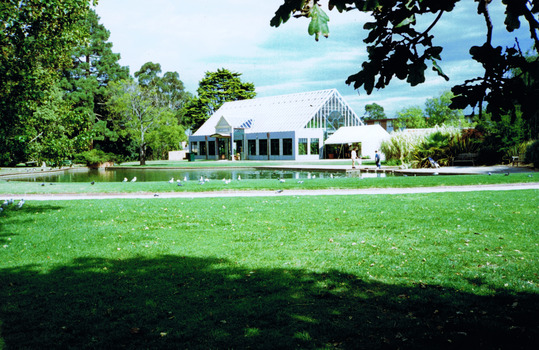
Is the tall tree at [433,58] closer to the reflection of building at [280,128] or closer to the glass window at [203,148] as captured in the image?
the reflection of building at [280,128]

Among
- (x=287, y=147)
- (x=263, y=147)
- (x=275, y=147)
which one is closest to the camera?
(x=287, y=147)

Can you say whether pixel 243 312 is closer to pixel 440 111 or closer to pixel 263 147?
pixel 263 147

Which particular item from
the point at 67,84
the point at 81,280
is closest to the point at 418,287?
the point at 81,280

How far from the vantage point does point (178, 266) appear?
578 cm

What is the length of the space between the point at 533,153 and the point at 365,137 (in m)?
21.0

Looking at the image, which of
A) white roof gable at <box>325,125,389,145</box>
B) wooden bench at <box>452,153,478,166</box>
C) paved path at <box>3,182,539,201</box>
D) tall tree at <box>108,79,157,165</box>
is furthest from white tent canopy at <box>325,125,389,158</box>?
paved path at <box>3,182,539,201</box>

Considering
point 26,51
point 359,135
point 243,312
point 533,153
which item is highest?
point 26,51

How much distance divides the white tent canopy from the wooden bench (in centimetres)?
1586

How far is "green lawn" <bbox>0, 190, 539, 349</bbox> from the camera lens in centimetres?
378

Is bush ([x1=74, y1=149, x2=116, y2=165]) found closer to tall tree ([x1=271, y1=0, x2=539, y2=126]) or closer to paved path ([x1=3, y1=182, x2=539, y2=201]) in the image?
paved path ([x1=3, y1=182, x2=539, y2=201])

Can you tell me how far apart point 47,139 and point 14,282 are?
5759 millimetres

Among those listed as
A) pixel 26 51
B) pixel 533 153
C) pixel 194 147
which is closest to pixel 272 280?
pixel 26 51

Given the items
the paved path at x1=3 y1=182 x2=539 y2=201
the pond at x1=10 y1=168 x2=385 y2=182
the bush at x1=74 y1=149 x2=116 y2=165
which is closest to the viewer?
the paved path at x1=3 y1=182 x2=539 y2=201

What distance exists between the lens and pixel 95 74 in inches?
1983
